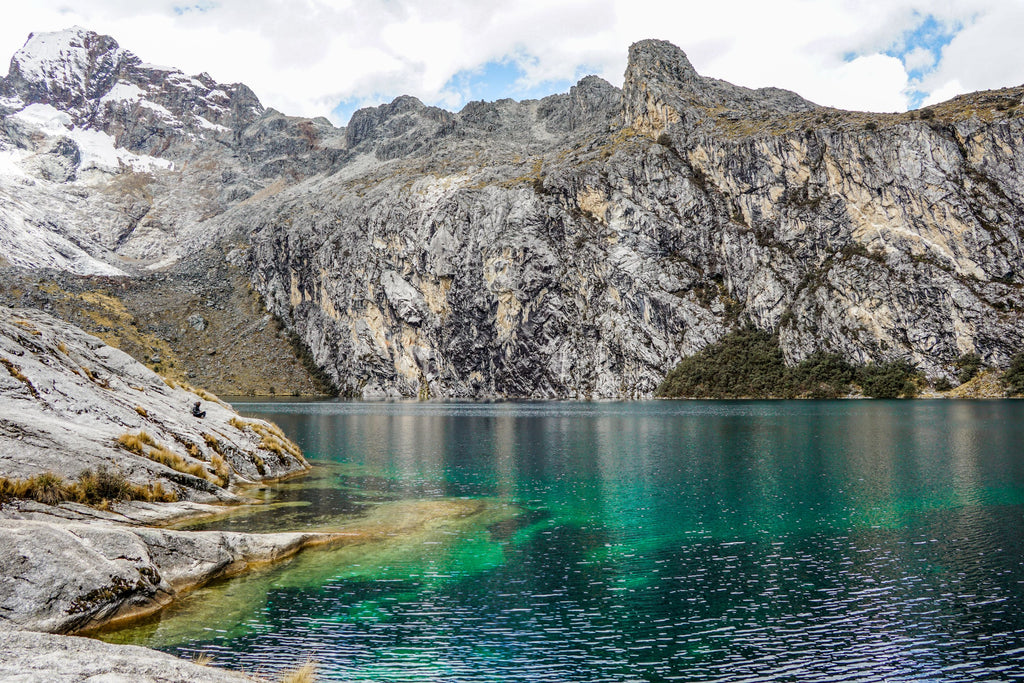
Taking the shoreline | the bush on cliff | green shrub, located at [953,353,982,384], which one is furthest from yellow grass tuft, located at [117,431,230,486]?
green shrub, located at [953,353,982,384]

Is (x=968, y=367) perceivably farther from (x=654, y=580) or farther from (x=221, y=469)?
(x=221, y=469)

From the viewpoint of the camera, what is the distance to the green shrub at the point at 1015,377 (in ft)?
451

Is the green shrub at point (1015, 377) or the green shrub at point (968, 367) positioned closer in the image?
the green shrub at point (1015, 377)

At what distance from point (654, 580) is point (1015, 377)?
499 ft

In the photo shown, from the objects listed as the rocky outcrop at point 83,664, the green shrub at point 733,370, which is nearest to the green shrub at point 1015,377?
the green shrub at point 733,370

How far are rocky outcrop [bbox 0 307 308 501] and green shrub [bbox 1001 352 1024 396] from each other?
148 metres

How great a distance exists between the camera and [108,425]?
41.1m

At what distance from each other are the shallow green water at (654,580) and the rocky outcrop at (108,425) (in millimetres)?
5249

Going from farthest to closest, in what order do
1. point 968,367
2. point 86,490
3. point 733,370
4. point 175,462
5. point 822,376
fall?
point 733,370 < point 822,376 < point 968,367 < point 175,462 < point 86,490

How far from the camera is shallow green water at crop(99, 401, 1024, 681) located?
18812mm

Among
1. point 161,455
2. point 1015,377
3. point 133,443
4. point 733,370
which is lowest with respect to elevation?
point 161,455

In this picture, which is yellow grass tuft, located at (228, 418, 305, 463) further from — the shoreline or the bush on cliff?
the bush on cliff

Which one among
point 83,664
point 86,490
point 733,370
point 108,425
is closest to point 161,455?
point 108,425

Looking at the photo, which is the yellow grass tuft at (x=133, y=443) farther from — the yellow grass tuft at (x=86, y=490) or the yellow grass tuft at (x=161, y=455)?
the yellow grass tuft at (x=86, y=490)
